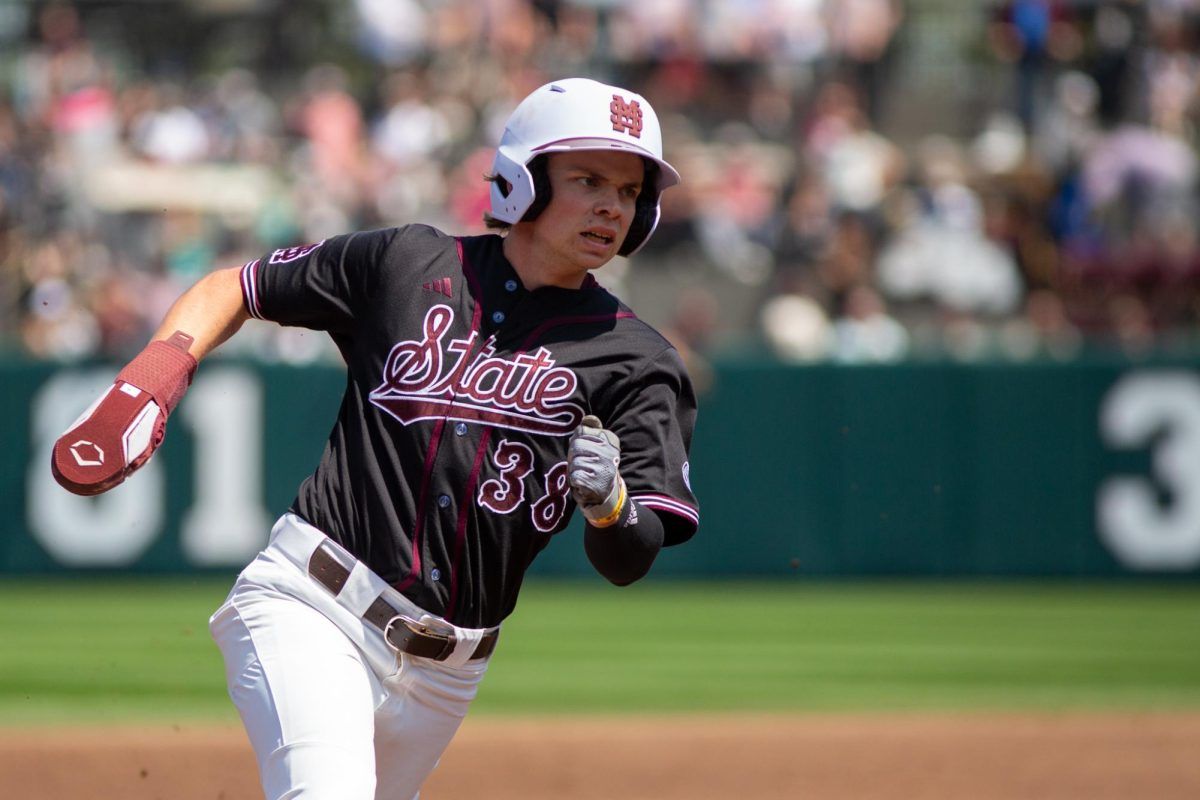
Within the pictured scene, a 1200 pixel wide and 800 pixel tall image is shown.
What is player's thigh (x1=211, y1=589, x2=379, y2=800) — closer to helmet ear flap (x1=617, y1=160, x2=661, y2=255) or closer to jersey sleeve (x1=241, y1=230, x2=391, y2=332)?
jersey sleeve (x1=241, y1=230, x2=391, y2=332)

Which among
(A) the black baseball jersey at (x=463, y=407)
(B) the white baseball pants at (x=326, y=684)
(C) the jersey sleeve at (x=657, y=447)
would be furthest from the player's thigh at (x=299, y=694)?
(C) the jersey sleeve at (x=657, y=447)

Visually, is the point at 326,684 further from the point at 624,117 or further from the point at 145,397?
the point at 624,117

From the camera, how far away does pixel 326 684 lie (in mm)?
3832

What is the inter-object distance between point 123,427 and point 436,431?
0.68 metres

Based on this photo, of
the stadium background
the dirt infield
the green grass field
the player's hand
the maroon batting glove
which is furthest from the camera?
the green grass field

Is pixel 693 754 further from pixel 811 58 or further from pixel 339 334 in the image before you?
pixel 811 58

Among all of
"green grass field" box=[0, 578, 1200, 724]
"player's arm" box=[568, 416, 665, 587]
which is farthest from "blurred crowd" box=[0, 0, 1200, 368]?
"player's arm" box=[568, 416, 665, 587]

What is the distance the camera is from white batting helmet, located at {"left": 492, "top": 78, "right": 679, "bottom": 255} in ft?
13.4

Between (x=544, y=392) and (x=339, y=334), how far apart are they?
1.91 ft

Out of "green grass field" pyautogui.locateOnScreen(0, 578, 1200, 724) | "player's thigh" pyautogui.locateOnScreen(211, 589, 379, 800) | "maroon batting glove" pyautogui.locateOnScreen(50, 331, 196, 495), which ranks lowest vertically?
"green grass field" pyautogui.locateOnScreen(0, 578, 1200, 724)

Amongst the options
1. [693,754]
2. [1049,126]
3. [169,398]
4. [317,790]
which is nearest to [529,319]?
[169,398]

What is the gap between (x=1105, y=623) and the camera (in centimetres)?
1196

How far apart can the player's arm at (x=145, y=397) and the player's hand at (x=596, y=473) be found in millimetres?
921

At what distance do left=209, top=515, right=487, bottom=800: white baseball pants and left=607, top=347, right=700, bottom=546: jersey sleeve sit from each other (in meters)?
0.50
